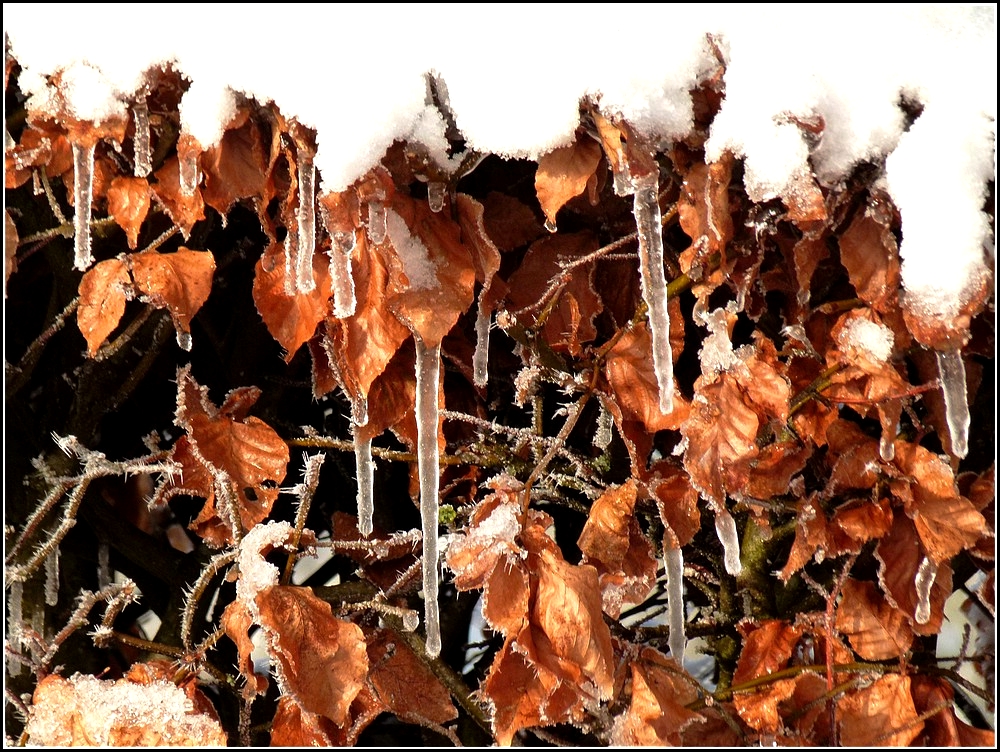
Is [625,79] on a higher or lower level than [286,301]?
higher

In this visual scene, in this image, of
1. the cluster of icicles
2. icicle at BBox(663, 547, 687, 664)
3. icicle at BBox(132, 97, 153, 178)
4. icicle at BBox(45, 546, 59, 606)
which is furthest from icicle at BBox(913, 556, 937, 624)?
icicle at BBox(45, 546, 59, 606)

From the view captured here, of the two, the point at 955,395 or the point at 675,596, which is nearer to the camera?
the point at 955,395

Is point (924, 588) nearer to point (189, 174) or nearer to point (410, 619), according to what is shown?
point (410, 619)

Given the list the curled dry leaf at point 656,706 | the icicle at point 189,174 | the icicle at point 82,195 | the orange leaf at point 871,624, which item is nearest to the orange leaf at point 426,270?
the icicle at point 189,174

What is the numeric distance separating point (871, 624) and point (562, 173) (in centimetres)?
71

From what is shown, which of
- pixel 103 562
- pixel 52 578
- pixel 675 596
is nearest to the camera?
pixel 675 596

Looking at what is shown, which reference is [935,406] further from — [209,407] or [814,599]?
[209,407]

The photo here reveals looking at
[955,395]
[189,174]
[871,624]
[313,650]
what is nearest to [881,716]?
[871,624]

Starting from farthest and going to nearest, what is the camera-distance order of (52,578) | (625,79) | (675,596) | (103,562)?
(103,562) < (52,578) < (675,596) < (625,79)

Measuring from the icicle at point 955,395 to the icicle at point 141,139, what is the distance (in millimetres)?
965

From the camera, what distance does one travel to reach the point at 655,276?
101 cm

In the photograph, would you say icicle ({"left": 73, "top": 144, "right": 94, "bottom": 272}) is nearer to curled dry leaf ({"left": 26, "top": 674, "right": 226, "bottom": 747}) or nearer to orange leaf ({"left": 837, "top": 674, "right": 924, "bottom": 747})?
curled dry leaf ({"left": 26, "top": 674, "right": 226, "bottom": 747})

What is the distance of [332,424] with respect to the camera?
5.14ft

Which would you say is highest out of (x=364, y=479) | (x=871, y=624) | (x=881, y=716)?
(x=364, y=479)
